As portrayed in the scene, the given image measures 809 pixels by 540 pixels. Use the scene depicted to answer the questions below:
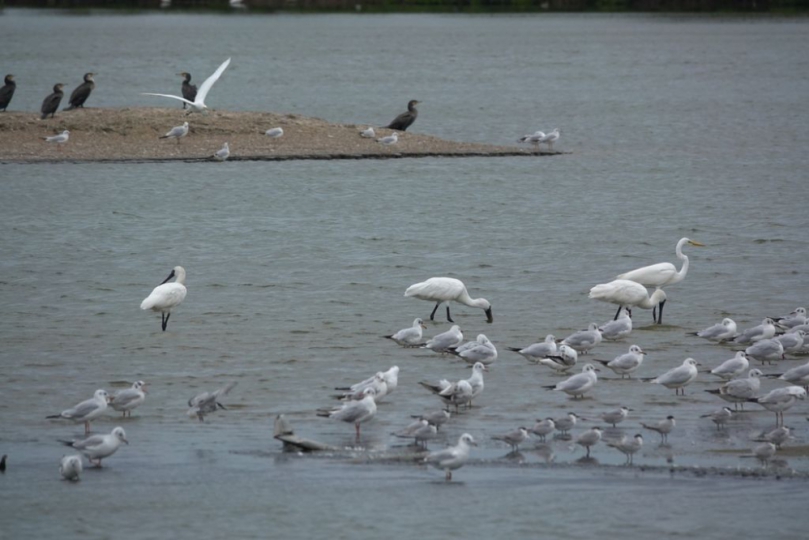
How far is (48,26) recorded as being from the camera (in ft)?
452

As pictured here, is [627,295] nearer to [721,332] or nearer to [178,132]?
[721,332]

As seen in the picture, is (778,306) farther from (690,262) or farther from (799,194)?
(799,194)

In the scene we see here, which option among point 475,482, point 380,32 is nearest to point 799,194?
point 475,482

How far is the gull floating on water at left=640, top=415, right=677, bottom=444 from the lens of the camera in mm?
11094

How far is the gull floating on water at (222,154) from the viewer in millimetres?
29555

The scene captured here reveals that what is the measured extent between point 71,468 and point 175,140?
21.2m

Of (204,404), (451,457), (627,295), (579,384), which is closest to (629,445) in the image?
(451,457)

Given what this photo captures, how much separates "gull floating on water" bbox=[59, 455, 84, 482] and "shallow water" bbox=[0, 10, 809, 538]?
9cm

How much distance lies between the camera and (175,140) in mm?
30906

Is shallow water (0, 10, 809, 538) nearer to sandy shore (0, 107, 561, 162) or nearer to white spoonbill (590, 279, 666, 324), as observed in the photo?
white spoonbill (590, 279, 666, 324)

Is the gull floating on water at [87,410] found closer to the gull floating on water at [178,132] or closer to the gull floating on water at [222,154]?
the gull floating on water at [222,154]

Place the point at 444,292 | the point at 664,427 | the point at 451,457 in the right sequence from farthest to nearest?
the point at 444,292 → the point at 664,427 → the point at 451,457

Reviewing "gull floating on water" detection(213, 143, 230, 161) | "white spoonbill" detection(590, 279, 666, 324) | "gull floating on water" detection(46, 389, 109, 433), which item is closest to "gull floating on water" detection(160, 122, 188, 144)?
"gull floating on water" detection(213, 143, 230, 161)

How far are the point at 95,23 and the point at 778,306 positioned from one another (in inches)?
5450
